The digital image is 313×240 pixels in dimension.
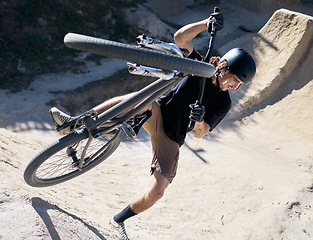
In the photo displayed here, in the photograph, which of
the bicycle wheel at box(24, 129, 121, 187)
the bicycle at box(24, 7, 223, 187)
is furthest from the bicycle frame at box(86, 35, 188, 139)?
the bicycle wheel at box(24, 129, 121, 187)

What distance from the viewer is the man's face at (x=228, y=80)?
3812mm

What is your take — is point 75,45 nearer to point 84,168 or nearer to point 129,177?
point 84,168

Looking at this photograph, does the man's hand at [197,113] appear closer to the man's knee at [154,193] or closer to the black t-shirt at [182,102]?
the black t-shirt at [182,102]

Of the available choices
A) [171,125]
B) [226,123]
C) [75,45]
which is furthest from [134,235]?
[226,123]

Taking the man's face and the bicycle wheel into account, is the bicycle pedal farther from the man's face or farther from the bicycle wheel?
the man's face

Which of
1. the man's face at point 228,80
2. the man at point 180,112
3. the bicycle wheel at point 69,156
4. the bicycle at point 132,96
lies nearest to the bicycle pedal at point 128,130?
the bicycle at point 132,96

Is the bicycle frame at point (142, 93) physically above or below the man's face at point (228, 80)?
above

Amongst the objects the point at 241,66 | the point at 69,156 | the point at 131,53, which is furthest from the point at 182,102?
the point at 131,53

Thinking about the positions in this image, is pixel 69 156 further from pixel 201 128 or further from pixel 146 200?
pixel 201 128

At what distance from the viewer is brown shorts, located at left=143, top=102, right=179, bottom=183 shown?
3883mm

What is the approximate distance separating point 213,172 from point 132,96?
3.59 metres

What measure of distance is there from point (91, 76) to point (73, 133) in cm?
750

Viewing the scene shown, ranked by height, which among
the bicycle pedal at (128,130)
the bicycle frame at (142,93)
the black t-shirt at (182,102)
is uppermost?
the bicycle frame at (142,93)

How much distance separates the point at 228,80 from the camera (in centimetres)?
384
